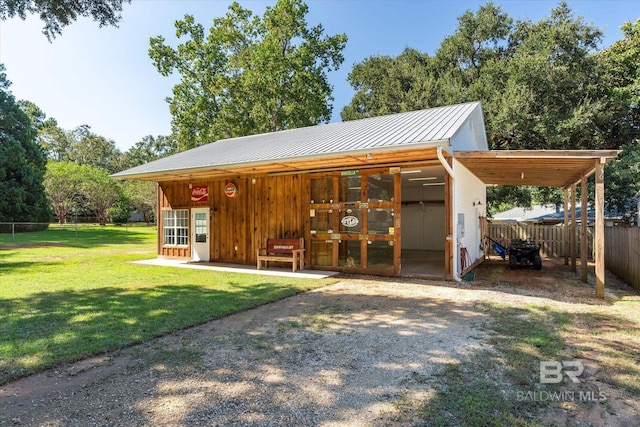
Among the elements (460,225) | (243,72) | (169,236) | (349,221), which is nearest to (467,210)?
(460,225)

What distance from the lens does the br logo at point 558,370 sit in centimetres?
305

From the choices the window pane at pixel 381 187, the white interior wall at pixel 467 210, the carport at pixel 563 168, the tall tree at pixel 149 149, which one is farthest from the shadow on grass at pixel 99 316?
the tall tree at pixel 149 149

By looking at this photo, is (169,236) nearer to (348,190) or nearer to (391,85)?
(348,190)

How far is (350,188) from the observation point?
912 centimetres

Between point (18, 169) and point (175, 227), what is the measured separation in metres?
22.9

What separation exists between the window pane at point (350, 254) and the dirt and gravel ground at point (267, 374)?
3622 mm

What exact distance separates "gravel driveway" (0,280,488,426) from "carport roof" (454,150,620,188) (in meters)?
3.70

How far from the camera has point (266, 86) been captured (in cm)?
2320

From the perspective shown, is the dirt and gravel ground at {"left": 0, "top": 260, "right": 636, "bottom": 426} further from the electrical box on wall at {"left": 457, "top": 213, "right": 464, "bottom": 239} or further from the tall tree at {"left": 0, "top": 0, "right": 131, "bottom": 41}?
the tall tree at {"left": 0, "top": 0, "right": 131, "bottom": 41}

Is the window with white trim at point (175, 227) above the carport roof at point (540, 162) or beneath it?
beneath

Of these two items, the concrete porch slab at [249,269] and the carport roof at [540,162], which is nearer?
the carport roof at [540,162]

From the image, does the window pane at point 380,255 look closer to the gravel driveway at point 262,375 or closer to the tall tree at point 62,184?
the gravel driveway at point 262,375

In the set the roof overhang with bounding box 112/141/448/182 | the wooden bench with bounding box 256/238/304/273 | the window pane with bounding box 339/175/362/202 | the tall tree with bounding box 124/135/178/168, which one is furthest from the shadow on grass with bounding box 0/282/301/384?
the tall tree with bounding box 124/135/178/168

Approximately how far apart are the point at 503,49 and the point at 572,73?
361 inches
